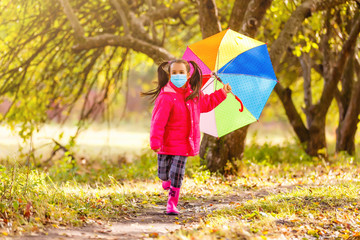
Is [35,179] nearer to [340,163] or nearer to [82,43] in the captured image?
[82,43]

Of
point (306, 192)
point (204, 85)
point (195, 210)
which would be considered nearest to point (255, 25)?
point (204, 85)

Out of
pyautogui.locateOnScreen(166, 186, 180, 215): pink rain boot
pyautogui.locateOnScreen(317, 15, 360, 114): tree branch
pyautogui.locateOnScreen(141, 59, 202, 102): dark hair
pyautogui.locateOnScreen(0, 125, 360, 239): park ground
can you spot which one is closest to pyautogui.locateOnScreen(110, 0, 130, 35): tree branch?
pyautogui.locateOnScreen(0, 125, 360, 239): park ground

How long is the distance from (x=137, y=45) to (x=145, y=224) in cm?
466

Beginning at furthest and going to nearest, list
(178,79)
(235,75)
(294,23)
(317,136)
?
(317,136) → (294,23) → (235,75) → (178,79)

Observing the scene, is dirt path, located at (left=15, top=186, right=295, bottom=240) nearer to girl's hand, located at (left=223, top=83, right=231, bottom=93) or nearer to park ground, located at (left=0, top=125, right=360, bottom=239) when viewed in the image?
park ground, located at (left=0, top=125, right=360, bottom=239)

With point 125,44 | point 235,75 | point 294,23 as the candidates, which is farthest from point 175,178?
point 125,44

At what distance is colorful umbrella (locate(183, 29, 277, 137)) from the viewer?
4766 mm

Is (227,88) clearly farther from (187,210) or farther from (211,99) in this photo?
(187,210)

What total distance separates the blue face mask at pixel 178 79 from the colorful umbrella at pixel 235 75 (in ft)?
1.46

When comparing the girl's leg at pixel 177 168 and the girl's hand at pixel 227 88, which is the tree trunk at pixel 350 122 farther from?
the girl's leg at pixel 177 168

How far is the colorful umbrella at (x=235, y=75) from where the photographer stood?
477cm

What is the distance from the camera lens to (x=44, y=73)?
937cm

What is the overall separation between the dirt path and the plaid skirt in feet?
1.41

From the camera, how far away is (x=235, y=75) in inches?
187
